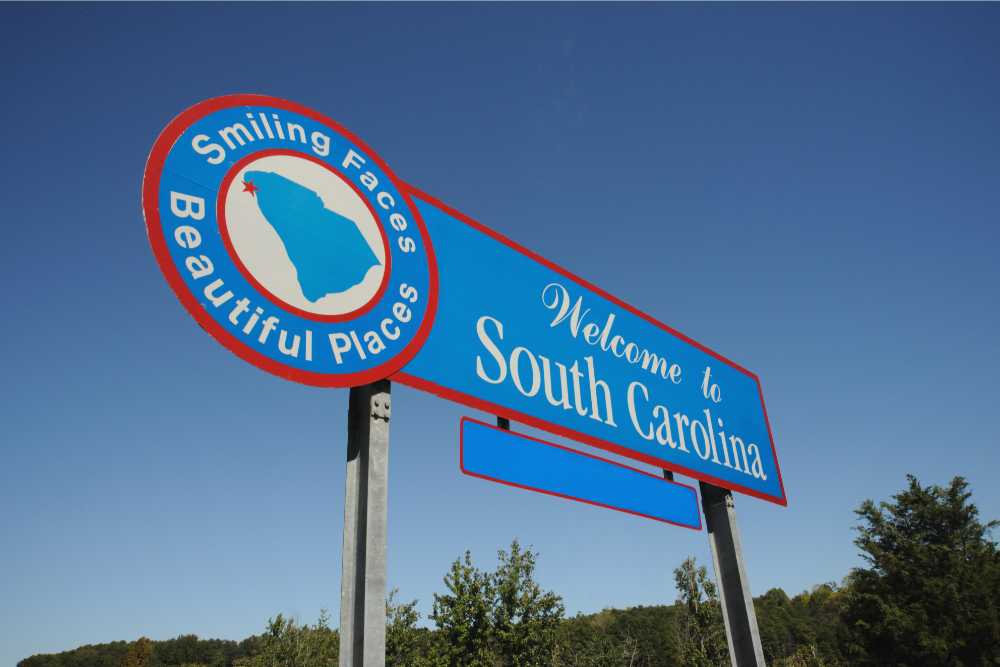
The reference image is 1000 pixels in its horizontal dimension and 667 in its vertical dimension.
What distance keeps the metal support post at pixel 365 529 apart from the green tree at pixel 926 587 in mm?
31853

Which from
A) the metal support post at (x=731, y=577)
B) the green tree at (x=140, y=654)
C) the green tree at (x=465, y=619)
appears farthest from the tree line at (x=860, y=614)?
the green tree at (x=140, y=654)

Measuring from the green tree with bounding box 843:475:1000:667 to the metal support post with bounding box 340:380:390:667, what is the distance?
3185 cm

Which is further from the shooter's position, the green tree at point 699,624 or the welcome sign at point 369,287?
the green tree at point 699,624

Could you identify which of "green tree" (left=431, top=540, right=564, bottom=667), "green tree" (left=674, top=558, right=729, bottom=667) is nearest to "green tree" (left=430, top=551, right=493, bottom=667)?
"green tree" (left=431, top=540, right=564, bottom=667)

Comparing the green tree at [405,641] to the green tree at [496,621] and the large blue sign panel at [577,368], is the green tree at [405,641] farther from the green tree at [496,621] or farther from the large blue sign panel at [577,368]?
→ the large blue sign panel at [577,368]

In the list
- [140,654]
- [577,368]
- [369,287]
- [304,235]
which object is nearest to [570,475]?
[577,368]

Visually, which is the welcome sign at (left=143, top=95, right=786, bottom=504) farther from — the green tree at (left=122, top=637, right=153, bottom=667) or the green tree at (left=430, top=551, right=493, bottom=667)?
the green tree at (left=122, top=637, right=153, bottom=667)

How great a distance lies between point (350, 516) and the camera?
15.0 ft

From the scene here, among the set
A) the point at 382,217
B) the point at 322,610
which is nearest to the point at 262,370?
the point at 382,217

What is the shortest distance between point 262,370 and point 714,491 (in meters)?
6.85

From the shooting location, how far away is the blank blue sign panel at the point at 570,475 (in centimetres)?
535

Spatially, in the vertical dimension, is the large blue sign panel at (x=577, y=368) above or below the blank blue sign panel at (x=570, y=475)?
above

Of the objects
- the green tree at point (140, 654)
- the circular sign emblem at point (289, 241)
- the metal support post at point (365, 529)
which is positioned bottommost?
the metal support post at point (365, 529)

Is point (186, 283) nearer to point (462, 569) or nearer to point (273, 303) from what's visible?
point (273, 303)
